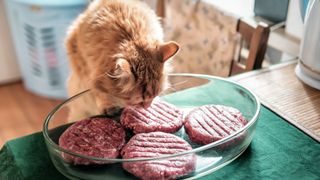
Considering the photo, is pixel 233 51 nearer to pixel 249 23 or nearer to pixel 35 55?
pixel 249 23

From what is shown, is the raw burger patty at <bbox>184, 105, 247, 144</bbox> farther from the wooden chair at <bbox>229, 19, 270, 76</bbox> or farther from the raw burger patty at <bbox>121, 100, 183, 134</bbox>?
the wooden chair at <bbox>229, 19, 270, 76</bbox>

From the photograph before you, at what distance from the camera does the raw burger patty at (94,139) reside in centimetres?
71

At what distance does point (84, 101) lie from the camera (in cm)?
89

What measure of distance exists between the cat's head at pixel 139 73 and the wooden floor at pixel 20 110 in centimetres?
102

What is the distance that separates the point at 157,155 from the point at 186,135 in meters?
0.11

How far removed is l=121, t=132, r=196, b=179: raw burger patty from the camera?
0.67 metres

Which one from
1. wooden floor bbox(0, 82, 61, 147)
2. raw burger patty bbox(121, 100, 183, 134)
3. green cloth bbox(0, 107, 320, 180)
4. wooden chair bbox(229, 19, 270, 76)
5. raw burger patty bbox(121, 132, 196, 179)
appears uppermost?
wooden chair bbox(229, 19, 270, 76)

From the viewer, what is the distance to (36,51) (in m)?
1.94

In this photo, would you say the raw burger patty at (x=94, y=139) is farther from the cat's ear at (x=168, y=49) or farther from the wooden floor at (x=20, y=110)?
the wooden floor at (x=20, y=110)

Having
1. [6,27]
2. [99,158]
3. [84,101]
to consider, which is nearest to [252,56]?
[84,101]

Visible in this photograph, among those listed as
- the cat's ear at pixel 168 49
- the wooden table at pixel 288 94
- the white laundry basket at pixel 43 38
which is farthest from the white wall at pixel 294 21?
the white laundry basket at pixel 43 38

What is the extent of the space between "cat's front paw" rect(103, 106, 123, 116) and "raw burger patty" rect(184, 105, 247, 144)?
0.16 m

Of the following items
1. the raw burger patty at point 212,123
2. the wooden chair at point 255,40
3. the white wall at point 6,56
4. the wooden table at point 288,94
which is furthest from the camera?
the white wall at point 6,56

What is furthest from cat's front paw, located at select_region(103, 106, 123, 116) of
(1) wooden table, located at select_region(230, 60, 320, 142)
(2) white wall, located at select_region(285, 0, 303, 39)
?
(2) white wall, located at select_region(285, 0, 303, 39)
